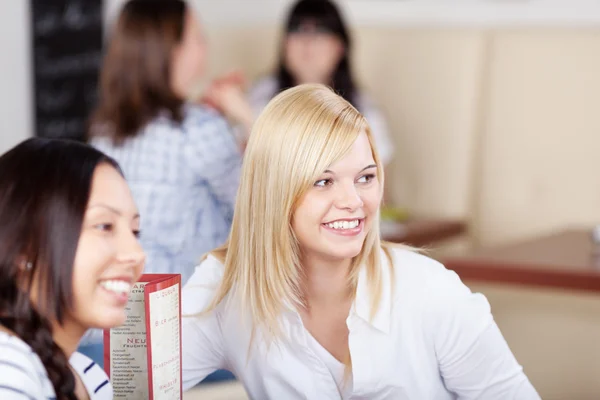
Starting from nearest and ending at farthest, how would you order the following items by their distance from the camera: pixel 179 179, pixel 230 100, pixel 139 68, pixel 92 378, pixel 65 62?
pixel 92 378 → pixel 179 179 → pixel 139 68 → pixel 230 100 → pixel 65 62

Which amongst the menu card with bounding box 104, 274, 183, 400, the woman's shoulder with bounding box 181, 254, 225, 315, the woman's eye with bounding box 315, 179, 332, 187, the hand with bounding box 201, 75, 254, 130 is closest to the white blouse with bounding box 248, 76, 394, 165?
the hand with bounding box 201, 75, 254, 130

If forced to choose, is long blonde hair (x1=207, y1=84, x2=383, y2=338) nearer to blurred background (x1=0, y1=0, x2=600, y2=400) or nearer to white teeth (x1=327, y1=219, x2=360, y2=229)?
white teeth (x1=327, y1=219, x2=360, y2=229)

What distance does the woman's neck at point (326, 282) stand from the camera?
151 cm

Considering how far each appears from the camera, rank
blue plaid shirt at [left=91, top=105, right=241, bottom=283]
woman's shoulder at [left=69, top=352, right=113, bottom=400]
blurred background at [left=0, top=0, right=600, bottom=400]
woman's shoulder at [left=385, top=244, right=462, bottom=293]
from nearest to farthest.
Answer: woman's shoulder at [left=69, top=352, right=113, bottom=400]
woman's shoulder at [left=385, top=244, right=462, bottom=293]
blue plaid shirt at [left=91, top=105, right=241, bottom=283]
blurred background at [left=0, top=0, right=600, bottom=400]

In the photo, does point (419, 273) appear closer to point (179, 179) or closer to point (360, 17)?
point (179, 179)

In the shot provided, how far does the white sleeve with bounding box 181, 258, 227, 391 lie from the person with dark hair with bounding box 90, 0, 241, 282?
80cm

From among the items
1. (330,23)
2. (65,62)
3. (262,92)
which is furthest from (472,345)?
(65,62)

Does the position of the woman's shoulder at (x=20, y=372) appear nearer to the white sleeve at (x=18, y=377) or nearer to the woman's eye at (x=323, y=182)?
the white sleeve at (x=18, y=377)

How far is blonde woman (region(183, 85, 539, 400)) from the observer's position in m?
1.39

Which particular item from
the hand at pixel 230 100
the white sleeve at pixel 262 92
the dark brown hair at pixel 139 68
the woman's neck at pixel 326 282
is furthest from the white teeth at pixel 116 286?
the white sleeve at pixel 262 92

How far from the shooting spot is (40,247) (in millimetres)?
1062

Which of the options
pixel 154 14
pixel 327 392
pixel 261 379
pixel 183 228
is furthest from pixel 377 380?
pixel 154 14

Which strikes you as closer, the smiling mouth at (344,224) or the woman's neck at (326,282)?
the smiling mouth at (344,224)

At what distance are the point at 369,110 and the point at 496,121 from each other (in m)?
0.50
